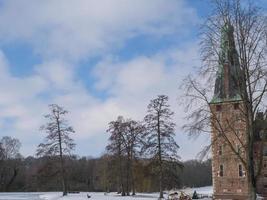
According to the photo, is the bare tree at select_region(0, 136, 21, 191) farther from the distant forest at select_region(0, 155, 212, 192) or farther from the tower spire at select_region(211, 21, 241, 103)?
the tower spire at select_region(211, 21, 241, 103)

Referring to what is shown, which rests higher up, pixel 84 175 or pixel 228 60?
pixel 228 60

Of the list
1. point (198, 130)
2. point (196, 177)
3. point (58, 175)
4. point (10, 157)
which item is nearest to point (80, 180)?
point (10, 157)

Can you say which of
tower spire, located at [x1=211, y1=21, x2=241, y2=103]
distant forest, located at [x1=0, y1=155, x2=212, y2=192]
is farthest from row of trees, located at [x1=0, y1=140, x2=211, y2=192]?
tower spire, located at [x1=211, y1=21, x2=241, y2=103]

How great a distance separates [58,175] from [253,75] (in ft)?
146

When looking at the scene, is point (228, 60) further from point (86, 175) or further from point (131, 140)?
point (86, 175)

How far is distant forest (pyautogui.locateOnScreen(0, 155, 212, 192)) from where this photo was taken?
6138 cm

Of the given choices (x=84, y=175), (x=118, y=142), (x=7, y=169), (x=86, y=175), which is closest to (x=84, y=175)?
(x=84, y=175)

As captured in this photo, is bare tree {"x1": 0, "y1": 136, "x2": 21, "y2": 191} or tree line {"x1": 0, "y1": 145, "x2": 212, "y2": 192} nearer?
tree line {"x1": 0, "y1": 145, "x2": 212, "y2": 192}

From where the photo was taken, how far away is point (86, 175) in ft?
394

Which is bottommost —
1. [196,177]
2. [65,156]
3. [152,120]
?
[196,177]

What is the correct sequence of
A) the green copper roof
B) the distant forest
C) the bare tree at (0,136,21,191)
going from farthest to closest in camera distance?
the bare tree at (0,136,21,191) < the distant forest < the green copper roof

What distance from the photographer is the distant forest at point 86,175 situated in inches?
2416

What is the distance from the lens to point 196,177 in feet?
464

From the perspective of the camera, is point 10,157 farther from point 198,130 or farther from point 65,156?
point 198,130
